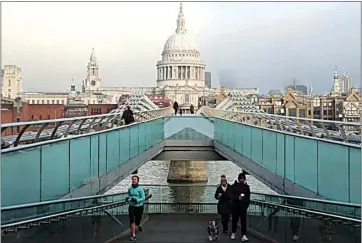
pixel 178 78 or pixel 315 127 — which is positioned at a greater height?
pixel 178 78

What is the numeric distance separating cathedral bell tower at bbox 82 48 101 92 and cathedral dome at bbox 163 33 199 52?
1057 inches

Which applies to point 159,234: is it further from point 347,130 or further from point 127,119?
point 127,119

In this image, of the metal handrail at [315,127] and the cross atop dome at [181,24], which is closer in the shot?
the metal handrail at [315,127]

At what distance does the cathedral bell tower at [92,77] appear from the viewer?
496 ft

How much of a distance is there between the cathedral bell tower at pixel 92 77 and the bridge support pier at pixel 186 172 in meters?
105

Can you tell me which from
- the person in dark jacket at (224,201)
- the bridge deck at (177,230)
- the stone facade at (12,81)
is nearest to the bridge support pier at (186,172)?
the bridge deck at (177,230)

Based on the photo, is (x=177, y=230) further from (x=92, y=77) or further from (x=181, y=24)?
(x=92, y=77)

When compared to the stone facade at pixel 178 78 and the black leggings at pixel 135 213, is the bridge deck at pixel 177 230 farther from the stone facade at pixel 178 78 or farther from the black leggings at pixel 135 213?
the stone facade at pixel 178 78

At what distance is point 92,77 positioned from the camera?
15325cm

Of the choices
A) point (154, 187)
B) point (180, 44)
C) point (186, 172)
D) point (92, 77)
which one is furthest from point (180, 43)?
point (154, 187)

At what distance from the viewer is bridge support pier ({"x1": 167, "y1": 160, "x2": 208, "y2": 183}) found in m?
46.5

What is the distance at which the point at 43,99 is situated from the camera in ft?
439

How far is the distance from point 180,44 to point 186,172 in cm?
8409

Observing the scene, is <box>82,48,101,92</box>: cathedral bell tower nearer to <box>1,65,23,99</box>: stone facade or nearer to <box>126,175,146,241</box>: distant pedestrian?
<box>1,65,23,99</box>: stone facade
